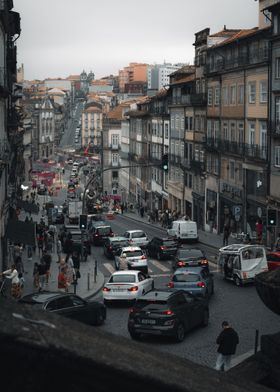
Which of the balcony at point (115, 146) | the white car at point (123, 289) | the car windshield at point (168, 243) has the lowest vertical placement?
the car windshield at point (168, 243)

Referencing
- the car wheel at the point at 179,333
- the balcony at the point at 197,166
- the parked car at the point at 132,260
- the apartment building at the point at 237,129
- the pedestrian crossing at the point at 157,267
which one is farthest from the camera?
the balcony at the point at 197,166

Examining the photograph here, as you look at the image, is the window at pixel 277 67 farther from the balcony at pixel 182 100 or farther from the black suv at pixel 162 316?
the black suv at pixel 162 316

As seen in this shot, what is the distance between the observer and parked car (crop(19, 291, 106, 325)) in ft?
69.7

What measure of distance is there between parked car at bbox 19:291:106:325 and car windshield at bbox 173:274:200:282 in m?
5.06

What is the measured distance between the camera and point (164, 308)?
21.4 m

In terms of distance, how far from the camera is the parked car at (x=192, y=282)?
28.2m

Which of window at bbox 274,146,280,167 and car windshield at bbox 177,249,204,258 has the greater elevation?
window at bbox 274,146,280,167

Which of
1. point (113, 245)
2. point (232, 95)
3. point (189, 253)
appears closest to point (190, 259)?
point (189, 253)

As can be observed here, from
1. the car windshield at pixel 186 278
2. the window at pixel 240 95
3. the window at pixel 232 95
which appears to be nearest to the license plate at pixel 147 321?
the car windshield at pixel 186 278

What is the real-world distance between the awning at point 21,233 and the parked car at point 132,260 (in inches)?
183

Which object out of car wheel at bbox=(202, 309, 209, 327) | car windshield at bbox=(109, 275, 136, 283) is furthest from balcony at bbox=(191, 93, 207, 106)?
car wheel at bbox=(202, 309, 209, 327)

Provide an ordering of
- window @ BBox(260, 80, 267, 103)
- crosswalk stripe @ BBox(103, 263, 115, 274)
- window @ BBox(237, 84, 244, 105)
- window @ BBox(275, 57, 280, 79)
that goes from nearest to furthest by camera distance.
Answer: crosswalk stripe @ BBox(103, 263, 115, 274) < window @ BBox(275, 57, 280, 79) < window @ BBox(260, 80, 267, 103) < window @ BBox(237, 84, 244, 105)

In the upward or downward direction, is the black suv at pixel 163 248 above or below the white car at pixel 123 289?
below

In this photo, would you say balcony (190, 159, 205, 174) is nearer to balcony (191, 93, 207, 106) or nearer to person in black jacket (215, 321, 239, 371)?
balcony (191, 93, 207, 106)
